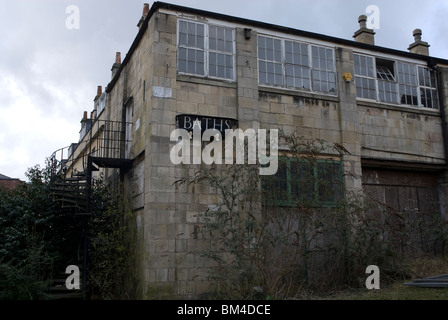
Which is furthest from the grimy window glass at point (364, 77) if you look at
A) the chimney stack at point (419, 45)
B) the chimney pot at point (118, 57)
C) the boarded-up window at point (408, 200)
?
the chimney pot at point (118, 57)

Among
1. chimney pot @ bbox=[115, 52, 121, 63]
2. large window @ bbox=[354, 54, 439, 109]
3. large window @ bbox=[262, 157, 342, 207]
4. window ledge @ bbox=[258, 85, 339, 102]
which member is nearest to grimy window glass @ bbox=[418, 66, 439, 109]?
large window @ bbox=[354, 54, 439, 109]

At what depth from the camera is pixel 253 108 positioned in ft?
43.5

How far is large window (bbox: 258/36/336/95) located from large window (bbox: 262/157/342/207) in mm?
2968

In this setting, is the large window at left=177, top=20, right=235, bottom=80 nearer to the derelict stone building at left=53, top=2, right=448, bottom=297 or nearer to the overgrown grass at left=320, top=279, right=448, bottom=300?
the derelict stone building at left=53, top=2, right=448, bottom=297

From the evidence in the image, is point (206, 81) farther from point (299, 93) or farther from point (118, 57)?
point (118, 57)

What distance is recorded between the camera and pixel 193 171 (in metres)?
12.2

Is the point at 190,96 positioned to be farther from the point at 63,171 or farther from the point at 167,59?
the point at 63,171

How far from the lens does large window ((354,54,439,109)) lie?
51.0ft

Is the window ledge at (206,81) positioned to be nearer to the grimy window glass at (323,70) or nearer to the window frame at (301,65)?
the window frame at (301,65)

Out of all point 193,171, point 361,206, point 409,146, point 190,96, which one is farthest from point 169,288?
point 409,146

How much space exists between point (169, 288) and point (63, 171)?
249 inches

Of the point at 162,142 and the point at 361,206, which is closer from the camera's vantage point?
the point at 162,142
